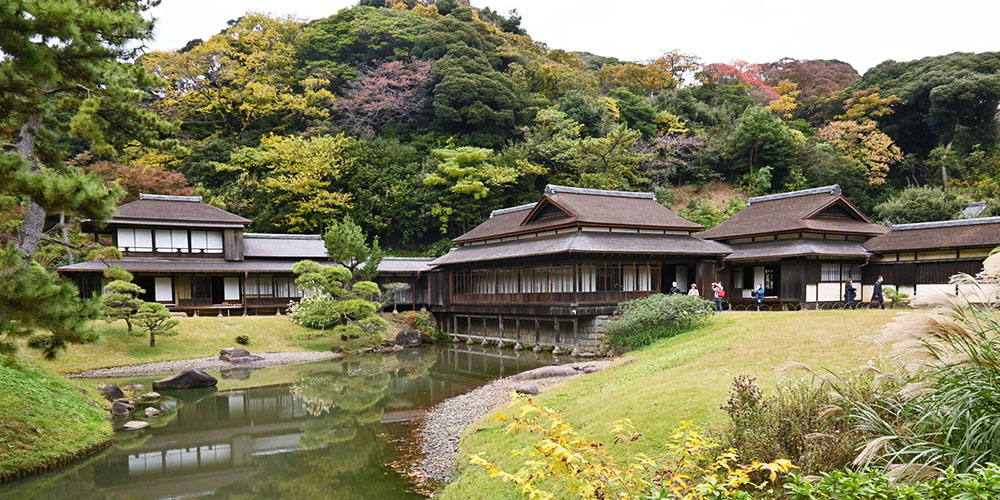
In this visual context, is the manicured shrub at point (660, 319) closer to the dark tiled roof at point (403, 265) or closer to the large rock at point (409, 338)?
the large rock at point (409, 338)

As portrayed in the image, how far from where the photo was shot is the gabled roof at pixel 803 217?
27.8 m

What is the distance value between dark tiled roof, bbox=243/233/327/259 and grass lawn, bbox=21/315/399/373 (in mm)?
6309

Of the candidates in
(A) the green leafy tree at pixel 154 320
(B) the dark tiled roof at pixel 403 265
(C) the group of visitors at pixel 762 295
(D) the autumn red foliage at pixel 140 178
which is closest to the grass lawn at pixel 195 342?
(A) the green leafy tree at pixel 154 320

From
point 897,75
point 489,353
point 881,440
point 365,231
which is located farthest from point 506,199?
point 881,440

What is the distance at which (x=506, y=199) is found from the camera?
45375 millimetres

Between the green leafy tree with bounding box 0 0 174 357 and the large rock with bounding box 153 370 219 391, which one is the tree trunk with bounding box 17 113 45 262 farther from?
the large rock with bounding box 153 370 219 391

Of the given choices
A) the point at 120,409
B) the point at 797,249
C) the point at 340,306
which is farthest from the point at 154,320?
the point at 797,249

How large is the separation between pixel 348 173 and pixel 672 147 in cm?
2726

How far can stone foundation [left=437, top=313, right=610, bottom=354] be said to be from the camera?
24484mm

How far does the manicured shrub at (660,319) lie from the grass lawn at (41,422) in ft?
52.1

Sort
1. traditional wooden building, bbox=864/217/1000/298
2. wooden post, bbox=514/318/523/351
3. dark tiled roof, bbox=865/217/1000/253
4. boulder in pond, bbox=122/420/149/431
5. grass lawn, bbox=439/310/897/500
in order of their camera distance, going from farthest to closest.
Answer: wooden post, bbox=514/318/523/351 < traditional wooden building, bbox=864/217/1000/298 < dark tiled roof, bbox=865/217/1000/253 < boulder in pond, bbox=122/420/149/431 < grass lawn, bbox=439/310/897/500

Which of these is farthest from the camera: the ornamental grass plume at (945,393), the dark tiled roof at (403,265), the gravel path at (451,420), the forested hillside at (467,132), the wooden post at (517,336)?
the forested hillside at (467,132)

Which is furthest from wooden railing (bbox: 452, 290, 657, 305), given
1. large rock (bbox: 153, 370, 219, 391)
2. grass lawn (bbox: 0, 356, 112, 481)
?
grass lawn (bbox: 0, 356, 112, 481)

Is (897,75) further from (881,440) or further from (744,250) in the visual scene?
(881,440)
